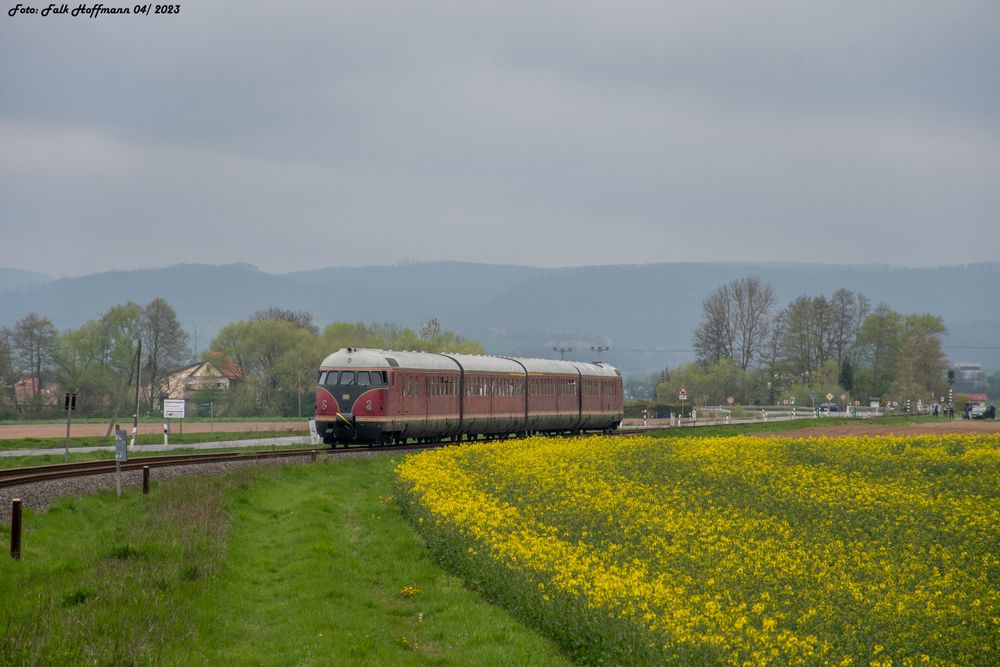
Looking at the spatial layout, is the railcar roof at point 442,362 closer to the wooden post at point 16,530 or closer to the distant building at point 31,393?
the wooden post at point 16,530

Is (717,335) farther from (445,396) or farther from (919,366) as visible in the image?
(445,396)

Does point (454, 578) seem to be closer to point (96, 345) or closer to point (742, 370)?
point (96, 345)

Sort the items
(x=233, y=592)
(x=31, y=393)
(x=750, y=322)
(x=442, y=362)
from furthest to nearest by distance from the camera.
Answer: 1. (x=750, y=322)
2. (x=31, y=393)
3. (x=442, y=362)
4. (x=233, y=592)

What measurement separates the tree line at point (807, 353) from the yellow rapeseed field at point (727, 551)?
359 ft

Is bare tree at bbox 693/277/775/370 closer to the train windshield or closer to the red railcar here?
the red railcar

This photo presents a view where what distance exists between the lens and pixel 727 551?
2072 cm

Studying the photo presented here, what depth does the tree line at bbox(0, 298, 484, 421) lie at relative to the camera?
10962 cm

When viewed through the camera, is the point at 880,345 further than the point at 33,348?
Yes

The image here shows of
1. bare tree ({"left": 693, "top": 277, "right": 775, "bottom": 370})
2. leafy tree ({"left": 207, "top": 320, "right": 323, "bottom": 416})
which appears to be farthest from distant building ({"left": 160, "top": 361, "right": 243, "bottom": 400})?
bare tree ({"left": 693, "top": 277, "right": 775, "bottom": 370})

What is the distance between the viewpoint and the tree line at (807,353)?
145 metres

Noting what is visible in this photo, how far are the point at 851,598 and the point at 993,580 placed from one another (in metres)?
4.35

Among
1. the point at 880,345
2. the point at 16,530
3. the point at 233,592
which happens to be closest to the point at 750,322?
the point at 880,345

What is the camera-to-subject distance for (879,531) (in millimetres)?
25141

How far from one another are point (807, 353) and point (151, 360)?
283 ft
